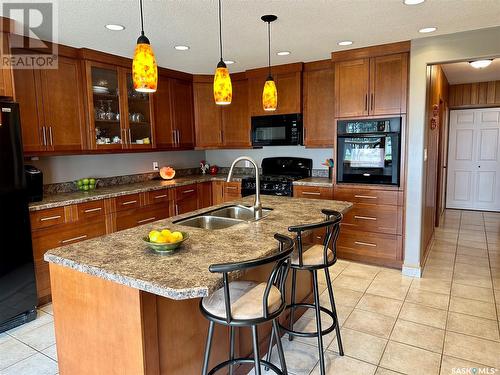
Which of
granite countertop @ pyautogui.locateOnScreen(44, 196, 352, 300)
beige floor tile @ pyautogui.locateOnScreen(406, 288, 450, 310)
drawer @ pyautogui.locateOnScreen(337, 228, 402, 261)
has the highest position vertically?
granite countertop @ pyautogui.locateOnScreen(44, 196, 352, 300)

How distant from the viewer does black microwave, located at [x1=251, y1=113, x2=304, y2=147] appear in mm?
4438

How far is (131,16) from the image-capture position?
104 inches

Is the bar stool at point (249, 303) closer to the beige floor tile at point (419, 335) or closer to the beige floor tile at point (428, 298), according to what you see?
the beige floor tile at point (419, 335)

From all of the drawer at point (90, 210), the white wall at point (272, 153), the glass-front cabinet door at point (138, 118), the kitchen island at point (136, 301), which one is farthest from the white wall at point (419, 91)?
the drawer at point (90, 210)

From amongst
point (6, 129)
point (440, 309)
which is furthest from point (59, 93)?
point (440, 309)

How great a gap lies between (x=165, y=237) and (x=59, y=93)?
2515mm

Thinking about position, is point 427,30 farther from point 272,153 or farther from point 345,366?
point 345,366

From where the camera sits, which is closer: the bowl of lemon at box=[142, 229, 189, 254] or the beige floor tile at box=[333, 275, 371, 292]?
the bowl of lemon at box=[142, 229, 189, 254]

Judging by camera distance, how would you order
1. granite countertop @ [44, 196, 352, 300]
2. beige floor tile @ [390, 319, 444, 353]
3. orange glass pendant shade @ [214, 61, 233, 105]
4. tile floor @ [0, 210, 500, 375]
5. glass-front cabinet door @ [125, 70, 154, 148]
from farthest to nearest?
glass-front cabinet door @ [125, 70, 154, 148], beige floor tile @ [390, 319, 444, 353], tile floor @ [0, 210, 500, 375], orange glass pendant shade @ [214, 61, 233, 105], granite countertop @ [44, 196, 352, 300]

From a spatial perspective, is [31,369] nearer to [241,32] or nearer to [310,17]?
[241,32]

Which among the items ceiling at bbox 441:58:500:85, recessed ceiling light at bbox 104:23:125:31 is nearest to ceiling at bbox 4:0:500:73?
recessed ceiling light at bbox 104:23:125:31

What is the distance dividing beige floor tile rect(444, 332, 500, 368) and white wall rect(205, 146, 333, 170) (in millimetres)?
2680

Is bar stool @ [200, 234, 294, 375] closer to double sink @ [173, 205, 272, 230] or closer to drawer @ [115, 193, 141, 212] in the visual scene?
double sink @ [173, 205, 272, 230]

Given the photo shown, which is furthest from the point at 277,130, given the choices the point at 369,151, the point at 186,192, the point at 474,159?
the point at 474,159
